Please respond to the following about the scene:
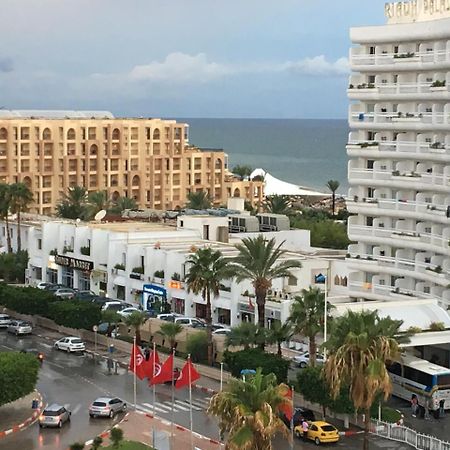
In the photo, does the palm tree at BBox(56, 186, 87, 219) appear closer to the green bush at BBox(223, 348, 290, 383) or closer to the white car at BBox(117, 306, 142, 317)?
the white car at BBox(117, 306, 142, 317)

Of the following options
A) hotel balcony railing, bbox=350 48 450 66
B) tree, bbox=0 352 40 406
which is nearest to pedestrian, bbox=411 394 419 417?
tree, bbox=0 352 40 406

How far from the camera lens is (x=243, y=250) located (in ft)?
221

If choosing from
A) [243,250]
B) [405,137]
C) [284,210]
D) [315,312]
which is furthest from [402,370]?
[284,210]

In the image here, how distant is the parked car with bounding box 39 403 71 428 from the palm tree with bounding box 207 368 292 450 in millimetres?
16287

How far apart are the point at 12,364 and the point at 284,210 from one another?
67599mm

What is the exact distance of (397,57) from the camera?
73000 millimetres

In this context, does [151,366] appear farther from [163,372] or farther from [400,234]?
[400,234]

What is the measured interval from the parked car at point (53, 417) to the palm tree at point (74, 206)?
216ft

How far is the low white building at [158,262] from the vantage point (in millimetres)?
78688

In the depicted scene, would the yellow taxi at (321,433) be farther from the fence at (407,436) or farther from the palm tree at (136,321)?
the palm tree at (136,321)

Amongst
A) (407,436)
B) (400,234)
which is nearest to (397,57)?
(400,234)

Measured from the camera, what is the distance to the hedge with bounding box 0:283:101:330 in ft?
254

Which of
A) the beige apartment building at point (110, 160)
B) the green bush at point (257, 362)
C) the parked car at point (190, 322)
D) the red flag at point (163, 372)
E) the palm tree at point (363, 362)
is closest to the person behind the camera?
the palm tree at point (363, 362)

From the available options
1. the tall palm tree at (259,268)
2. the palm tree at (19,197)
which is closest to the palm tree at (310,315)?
the tall palm tree at (259,268)
